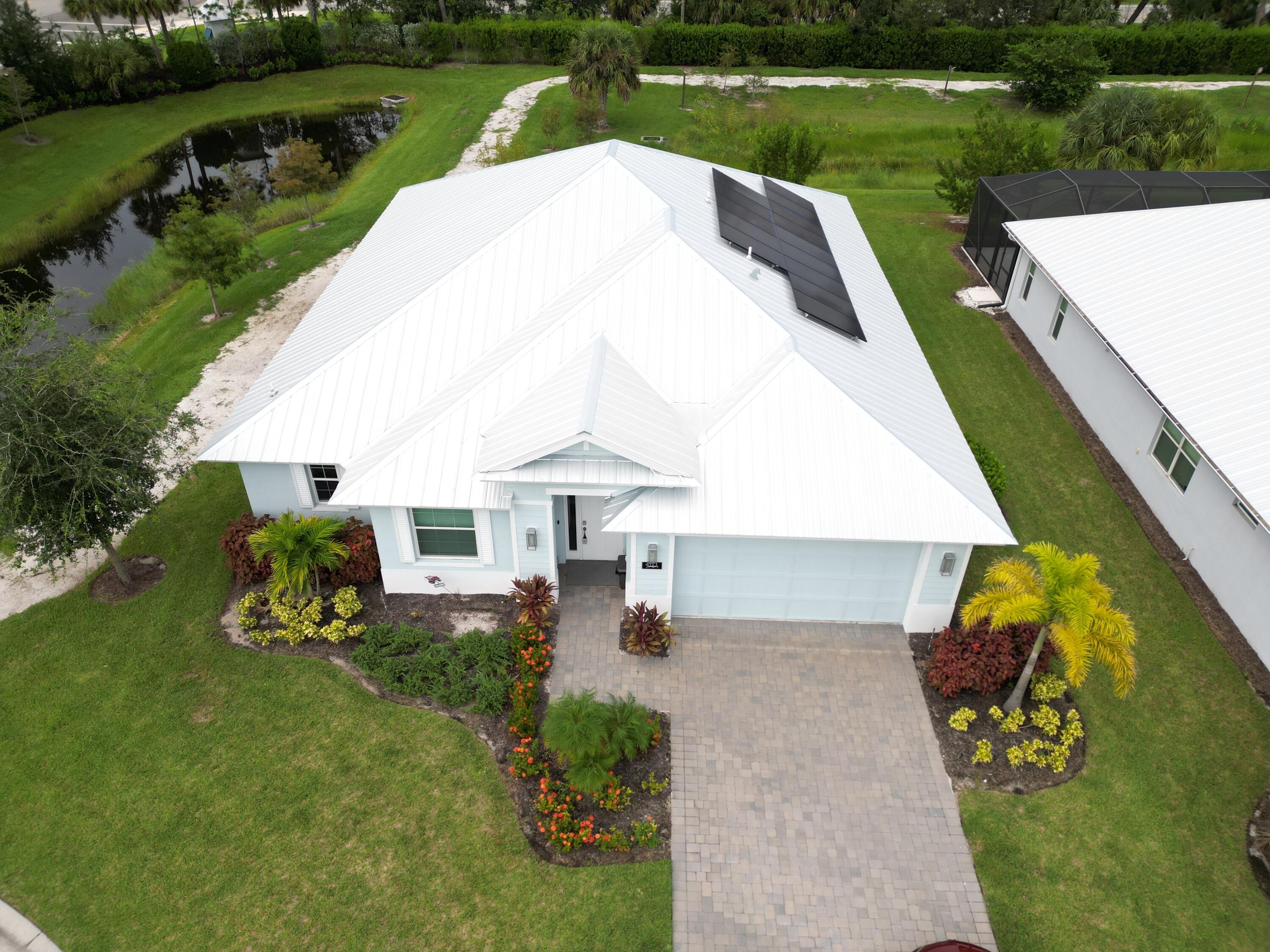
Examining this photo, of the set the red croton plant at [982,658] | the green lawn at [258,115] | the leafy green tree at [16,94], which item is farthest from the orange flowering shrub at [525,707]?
the leafy green tree at [16,94]

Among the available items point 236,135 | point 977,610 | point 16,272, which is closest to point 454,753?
point 977,610

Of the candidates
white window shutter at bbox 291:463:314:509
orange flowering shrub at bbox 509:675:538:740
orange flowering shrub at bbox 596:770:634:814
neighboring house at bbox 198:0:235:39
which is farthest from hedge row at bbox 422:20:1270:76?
orange flowering shrub at bbox 596:770:634:814

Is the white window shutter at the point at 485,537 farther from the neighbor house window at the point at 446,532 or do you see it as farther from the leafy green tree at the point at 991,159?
the leafy green tree at the point at 991,159

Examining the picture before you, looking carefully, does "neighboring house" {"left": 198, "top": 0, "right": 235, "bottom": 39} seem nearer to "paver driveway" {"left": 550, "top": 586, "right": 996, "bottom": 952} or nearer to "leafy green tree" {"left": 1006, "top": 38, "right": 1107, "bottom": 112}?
"leafy green tree" {"left": 1006, "top": 38, "right": 1107, "bottom": 112}

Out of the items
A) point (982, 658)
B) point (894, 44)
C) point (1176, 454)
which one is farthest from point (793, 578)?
point (894, 44)

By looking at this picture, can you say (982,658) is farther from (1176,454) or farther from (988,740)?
(1176,454)
